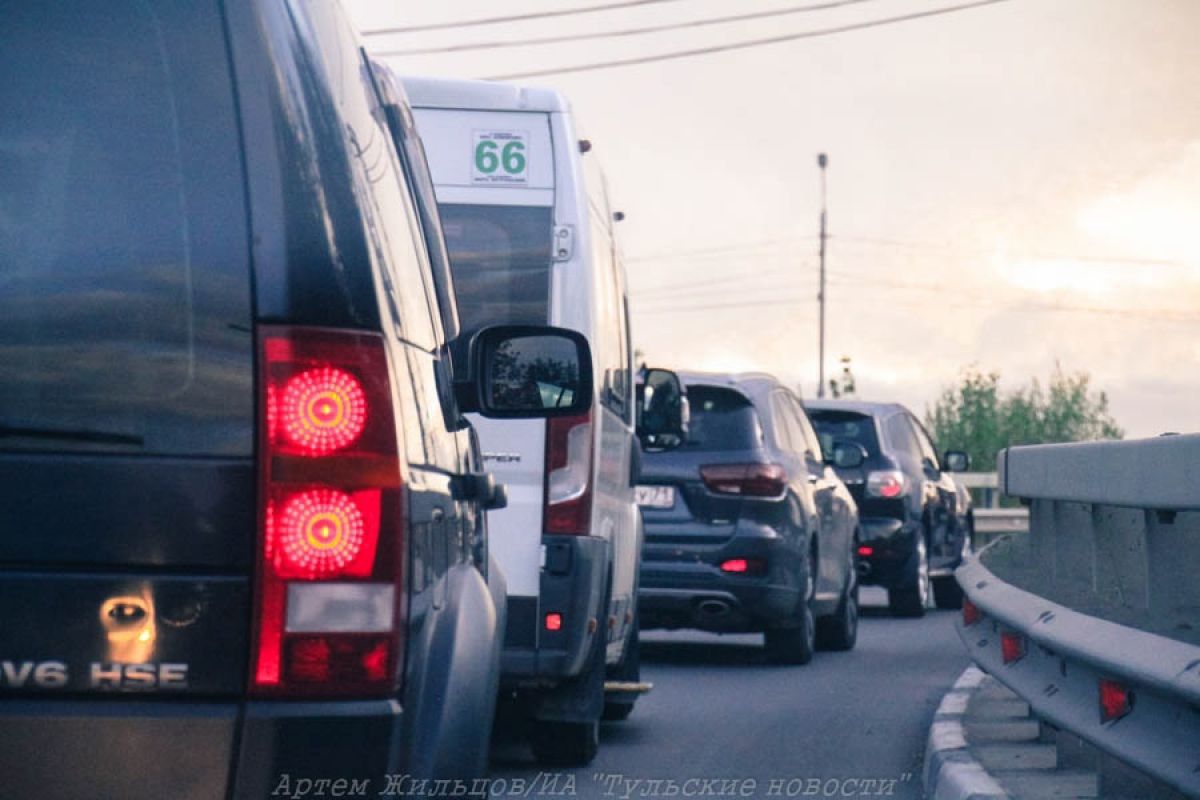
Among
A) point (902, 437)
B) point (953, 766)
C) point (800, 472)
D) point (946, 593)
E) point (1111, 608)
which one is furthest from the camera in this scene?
point (946, 593)

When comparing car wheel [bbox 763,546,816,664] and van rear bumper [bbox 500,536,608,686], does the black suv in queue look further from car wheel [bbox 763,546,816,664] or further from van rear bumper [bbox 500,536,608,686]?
van rear bumper [bbox 500,536,608,686]

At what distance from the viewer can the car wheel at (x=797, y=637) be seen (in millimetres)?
14812

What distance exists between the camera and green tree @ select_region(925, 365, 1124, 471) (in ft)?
297

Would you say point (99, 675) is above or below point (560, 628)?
above

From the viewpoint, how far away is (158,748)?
3227mm

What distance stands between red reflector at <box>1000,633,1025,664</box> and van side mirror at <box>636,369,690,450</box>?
425 centimetres

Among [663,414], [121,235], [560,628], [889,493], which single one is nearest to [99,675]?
[121,235]

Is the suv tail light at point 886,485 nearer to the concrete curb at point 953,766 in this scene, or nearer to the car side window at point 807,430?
the car side window at point 807,430

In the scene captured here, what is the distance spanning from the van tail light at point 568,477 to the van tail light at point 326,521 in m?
5.39

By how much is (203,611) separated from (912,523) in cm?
1718

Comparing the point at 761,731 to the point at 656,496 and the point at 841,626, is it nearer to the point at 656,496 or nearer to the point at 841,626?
the point at 656,496

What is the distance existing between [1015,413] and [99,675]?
90.3 m

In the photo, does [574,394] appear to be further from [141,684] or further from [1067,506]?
[1067,506]

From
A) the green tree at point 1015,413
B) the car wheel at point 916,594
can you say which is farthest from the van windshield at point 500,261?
the green tree at point 1015,413
